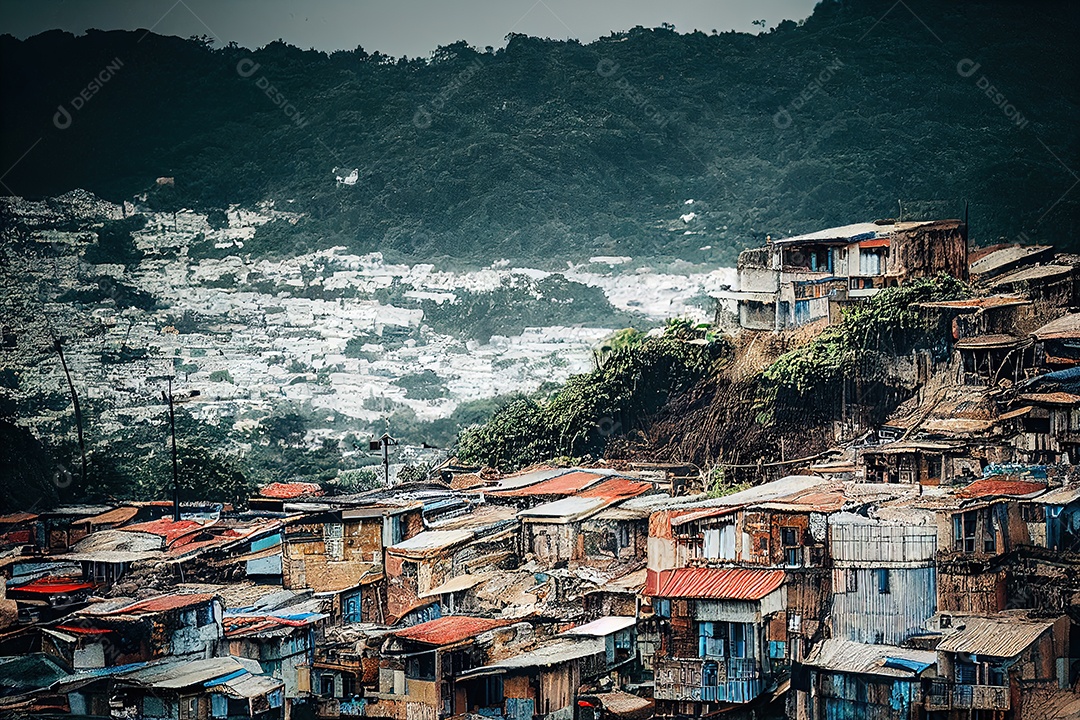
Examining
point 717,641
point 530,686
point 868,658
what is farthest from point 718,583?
point 530,686

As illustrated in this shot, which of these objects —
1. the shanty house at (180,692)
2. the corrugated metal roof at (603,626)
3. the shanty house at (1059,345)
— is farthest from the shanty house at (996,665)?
the shanty house at (180,692)

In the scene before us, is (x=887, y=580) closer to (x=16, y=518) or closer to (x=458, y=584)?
(x=458, y=584)

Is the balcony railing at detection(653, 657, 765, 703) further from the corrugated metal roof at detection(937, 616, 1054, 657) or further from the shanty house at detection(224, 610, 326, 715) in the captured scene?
the shanty house at detection(224, 610, 326, 715)

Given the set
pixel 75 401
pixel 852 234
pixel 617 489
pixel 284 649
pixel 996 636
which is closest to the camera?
pixel 996 636

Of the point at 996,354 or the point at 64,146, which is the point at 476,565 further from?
the point at 64,146


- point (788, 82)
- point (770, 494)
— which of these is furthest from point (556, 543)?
point (788, 82)

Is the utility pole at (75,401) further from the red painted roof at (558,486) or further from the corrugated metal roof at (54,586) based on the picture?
the red painted roof at (558,486)
